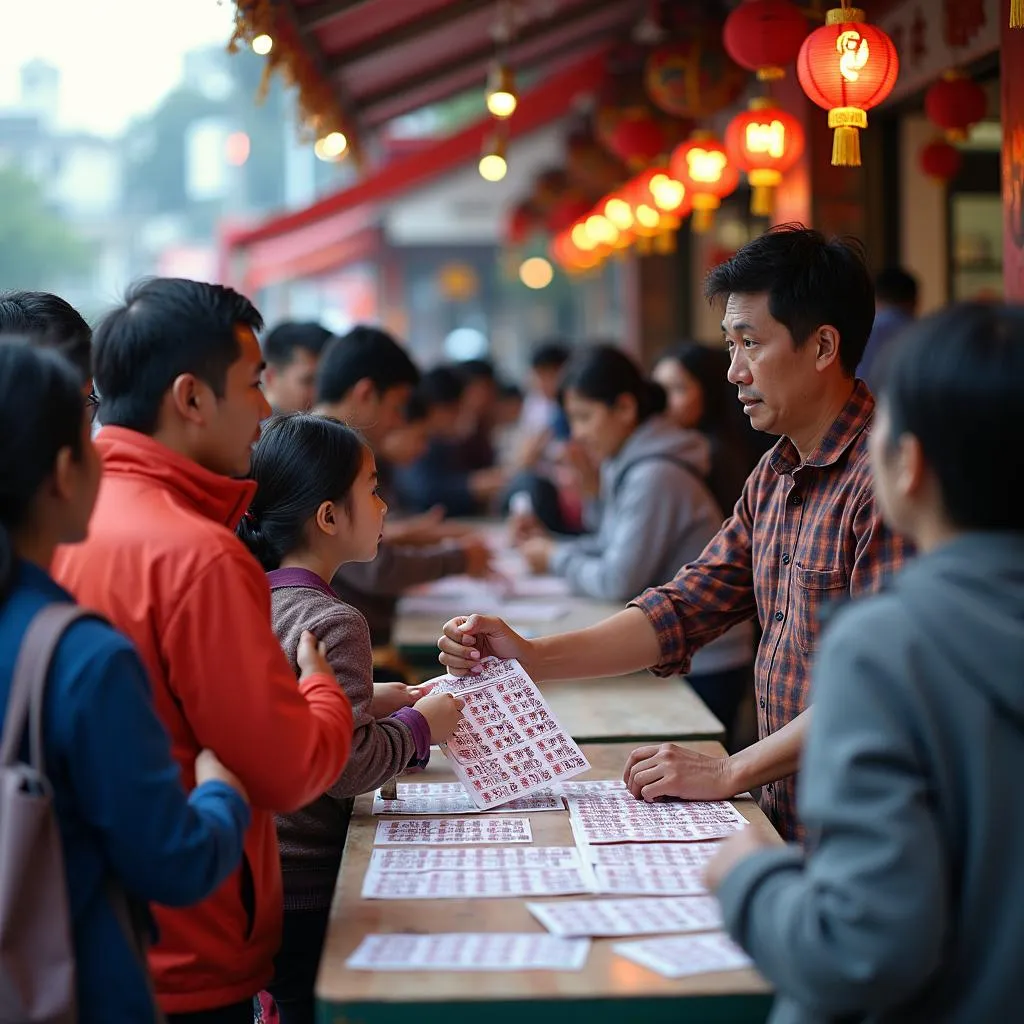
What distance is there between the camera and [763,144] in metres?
4.53

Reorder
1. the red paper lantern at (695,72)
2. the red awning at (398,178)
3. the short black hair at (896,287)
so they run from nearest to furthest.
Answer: the red paper lantern at (695,72)
the short black hair at (896,287)
the red awning at (398,178)

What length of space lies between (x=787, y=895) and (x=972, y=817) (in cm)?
20

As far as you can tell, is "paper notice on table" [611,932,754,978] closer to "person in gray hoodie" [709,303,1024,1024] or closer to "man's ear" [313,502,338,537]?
"person in gray hoodie" [709,303,1024,1024]

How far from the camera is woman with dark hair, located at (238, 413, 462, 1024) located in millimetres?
2055

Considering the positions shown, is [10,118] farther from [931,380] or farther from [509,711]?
[931,380]

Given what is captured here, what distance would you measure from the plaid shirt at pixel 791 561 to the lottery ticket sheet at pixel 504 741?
0.35 m

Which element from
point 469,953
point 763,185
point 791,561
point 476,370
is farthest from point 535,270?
point 469,953

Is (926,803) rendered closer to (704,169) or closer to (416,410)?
(704,169)

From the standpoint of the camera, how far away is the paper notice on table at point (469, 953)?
4.97ft

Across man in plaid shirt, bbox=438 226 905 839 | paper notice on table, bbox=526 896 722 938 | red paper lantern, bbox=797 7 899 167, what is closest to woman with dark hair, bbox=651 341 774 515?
red paper lantern, bbox=797 7 899 167

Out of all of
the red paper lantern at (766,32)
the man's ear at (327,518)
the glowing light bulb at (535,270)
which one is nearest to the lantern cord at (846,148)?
the red paper lantern at (766,32)

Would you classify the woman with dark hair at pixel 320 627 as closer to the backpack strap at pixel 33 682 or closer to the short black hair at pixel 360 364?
the backpack strap at pixel 33 682

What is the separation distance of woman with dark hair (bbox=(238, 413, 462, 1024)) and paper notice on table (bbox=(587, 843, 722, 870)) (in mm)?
361

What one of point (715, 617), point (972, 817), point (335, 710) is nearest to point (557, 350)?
point (715, 617)
